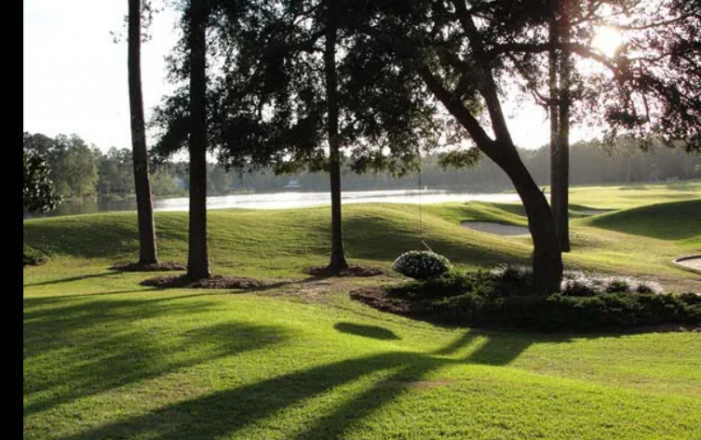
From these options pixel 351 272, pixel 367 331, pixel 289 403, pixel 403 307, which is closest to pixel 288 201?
pixel 351 272

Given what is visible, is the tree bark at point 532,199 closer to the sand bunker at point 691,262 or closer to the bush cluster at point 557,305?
the bush cluster at point 557,305

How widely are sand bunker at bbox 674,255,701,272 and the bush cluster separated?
31.9ft

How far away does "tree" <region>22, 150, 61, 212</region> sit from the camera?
42.3ft

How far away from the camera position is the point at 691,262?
2319cm

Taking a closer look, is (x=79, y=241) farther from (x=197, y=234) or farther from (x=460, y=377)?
(x=460, y=377)

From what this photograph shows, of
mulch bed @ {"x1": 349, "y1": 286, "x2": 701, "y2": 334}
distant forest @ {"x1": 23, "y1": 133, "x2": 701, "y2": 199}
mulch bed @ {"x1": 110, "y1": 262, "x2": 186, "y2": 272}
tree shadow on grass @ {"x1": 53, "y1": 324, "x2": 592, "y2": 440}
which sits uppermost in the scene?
distant forest @ {"x1": 23, "y1": 133, "x2": 701, "y2": 199}

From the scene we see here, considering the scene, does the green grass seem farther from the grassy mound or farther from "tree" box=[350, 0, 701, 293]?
the grassy mound

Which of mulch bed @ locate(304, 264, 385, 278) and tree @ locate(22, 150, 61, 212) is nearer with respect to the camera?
tree @ locate(22, 150, 61, 212)

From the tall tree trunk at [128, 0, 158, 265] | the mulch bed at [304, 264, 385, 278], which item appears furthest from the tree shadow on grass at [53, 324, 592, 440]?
the tall tree trunk at [128, 0, 158, 265]

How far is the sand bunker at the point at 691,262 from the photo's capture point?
21900 millimetres

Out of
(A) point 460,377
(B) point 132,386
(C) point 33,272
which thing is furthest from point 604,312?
(C) point 33,272

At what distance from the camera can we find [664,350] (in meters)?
9.26

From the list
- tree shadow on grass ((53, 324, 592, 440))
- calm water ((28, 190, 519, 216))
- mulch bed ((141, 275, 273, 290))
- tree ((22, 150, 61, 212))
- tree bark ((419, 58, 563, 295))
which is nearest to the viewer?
tree shadow on grass ((53, 324, 592, 440))

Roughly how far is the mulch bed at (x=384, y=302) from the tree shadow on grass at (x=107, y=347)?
4319 millimetres
